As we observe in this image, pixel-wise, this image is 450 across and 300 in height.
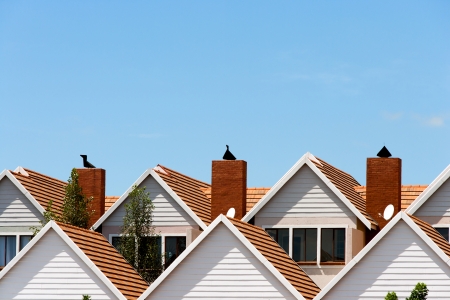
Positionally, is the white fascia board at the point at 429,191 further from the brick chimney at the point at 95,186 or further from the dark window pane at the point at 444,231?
the brick chimney at the point at 95,186

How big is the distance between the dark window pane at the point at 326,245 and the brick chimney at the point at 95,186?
10.4 meters

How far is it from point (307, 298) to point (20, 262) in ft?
33.9

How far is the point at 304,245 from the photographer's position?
4506 centimetres

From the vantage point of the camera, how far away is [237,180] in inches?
1844

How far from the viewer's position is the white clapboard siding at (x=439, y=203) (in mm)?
43781

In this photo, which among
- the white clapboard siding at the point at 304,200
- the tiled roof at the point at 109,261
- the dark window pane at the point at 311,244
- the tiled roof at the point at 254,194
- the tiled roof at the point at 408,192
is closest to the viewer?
the tiled roof at the point at 109,261

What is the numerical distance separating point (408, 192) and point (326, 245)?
527 cm

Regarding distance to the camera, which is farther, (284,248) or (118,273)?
(284,248)

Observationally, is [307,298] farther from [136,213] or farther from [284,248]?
[136,213]

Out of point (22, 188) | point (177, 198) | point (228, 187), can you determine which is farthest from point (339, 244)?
point (22, 188)

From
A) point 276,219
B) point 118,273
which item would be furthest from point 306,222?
point 118,273

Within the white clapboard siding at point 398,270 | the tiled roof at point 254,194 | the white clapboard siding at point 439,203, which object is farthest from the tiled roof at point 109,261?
the white clapboard siding at point 439,203

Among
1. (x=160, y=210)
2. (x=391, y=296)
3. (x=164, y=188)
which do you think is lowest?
(x=391, y=296)

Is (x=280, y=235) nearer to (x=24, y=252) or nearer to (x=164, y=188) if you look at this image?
(x=164, y=188)
